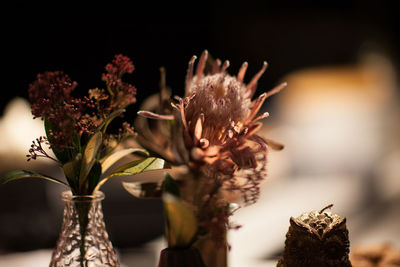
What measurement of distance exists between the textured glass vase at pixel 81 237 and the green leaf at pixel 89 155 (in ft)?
0.07

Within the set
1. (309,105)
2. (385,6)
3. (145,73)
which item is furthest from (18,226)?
(385,6)

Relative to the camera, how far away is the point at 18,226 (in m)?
1.67

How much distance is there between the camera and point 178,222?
482 millimetres

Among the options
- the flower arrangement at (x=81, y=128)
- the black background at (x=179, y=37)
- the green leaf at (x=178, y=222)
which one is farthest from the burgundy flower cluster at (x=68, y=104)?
the black background at (x=179, y=37)

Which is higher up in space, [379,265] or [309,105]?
[309,105]

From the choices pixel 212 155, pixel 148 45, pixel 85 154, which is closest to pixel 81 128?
pixel 85 154

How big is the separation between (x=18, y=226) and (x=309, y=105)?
3061 mm

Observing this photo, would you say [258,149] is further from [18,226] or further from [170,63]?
[170,63]

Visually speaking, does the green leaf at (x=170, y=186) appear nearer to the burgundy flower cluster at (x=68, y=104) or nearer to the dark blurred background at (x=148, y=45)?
the burgundy flower cluster at (x=68, y=104)

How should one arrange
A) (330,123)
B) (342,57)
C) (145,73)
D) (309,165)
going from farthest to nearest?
(342,57)
(330,123)
(145,73)
(309,165)

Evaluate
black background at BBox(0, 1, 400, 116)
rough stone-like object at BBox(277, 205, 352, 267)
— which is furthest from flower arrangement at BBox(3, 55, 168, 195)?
black background at BBox(0, 1, 400, 116)

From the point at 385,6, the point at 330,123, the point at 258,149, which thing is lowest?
the point at 258,149

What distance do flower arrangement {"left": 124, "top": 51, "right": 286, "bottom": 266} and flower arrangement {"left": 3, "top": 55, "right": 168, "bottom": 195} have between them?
4 cm

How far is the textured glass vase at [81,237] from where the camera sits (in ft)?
1.77
